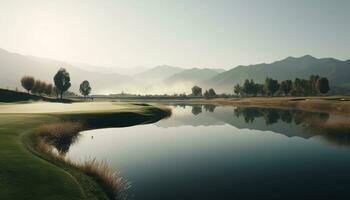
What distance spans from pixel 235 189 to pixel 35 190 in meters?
14.4

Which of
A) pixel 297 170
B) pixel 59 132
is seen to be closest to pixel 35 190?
pixel 297 170

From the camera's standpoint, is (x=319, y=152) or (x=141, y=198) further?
(x=319, y=152)

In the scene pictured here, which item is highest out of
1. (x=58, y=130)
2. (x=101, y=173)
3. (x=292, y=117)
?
(x=58, y=130)

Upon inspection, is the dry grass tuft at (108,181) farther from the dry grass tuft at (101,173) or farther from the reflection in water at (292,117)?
the reflection in water at (292,117)

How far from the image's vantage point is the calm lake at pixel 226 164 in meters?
25.2

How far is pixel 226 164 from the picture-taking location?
34.5m

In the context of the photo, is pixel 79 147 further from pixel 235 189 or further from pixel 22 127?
pixel 235 189

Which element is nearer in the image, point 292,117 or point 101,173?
point 101,173

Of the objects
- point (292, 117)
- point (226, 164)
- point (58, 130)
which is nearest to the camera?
point (226, 164)

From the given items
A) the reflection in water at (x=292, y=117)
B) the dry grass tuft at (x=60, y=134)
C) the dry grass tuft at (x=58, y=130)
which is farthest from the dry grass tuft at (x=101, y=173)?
the reflection in water at (x=292, y=117)

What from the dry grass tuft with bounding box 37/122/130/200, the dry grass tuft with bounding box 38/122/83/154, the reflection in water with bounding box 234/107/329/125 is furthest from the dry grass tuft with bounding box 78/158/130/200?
the reflection in water with bounding box 234/107/329/125

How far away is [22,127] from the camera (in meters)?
44.3

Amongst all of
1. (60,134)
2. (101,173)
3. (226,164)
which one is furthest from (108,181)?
(60,134)

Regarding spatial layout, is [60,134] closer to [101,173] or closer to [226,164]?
[101,173]
